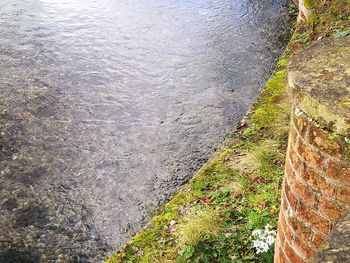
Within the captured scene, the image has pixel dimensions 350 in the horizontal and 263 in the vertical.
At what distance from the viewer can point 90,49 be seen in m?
9.69

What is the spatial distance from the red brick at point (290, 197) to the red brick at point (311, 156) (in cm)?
28

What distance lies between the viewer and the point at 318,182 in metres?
2.05

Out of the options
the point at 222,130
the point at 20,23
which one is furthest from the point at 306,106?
the point at 20,23

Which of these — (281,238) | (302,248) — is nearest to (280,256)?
(281,238)

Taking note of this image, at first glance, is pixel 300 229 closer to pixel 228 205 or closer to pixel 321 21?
pixel 228 205

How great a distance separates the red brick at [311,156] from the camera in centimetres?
200

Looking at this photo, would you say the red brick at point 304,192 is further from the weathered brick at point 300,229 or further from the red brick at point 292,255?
the red brick at point 292,255

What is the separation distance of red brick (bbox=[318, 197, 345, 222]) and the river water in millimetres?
3477

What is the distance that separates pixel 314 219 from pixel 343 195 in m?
0.25

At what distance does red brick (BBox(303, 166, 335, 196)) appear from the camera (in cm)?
201

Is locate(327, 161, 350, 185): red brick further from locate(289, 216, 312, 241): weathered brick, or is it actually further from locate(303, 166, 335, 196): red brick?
locate(289, 216, 312, 241): weathered brick

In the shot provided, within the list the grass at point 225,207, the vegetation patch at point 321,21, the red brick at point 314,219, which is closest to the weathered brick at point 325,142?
the red brick at point 314,219

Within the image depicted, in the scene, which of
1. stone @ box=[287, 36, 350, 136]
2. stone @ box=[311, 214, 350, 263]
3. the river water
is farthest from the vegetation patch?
stone @ box=[311, 214, 350, 263]

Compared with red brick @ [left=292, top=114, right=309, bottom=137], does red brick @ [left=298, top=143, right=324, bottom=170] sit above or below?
below
